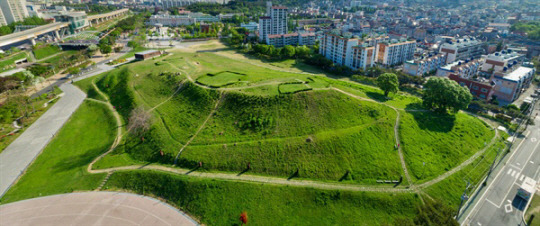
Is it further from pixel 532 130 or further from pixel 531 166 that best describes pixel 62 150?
pixel 532 130

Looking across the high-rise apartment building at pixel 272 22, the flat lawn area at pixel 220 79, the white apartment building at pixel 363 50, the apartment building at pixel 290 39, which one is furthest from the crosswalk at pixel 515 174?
the high-rise apartment building at pixel 272 22

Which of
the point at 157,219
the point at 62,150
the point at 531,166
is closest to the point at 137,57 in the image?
the point at 62,150

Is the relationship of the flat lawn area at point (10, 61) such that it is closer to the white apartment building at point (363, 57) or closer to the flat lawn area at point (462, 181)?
the white apartment building at point (363, 57)

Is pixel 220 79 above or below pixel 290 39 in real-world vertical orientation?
below

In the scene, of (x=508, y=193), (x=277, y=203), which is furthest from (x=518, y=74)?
(x=277, y=203)

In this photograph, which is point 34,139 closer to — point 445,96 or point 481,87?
point 445,96

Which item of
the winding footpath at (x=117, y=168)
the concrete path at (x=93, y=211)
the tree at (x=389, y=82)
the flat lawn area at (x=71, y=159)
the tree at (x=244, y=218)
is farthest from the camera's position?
the tree at (x=389, y=82)

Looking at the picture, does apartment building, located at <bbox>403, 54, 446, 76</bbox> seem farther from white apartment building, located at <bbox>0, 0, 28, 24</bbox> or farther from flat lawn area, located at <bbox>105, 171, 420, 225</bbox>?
white apartment building, located at <bbox>0, 0, 28, 24</bbox>
